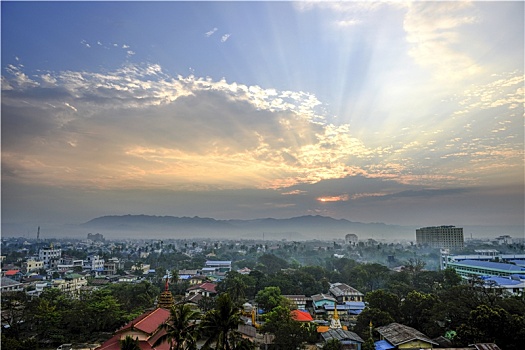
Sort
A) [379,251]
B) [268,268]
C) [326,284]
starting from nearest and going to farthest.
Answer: [326,284], [268,268], [379,251]

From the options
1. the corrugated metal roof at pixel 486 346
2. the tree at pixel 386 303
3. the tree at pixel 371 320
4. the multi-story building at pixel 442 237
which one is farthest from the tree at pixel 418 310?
the multi-story building at pixel 442 237

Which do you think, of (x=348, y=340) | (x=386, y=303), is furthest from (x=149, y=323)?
(x=386, y=303)

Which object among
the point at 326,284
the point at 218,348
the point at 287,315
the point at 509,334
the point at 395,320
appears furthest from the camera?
the point at 326,284

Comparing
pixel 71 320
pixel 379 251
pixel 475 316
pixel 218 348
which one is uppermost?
pixel 218 348

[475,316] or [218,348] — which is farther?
[475,316]

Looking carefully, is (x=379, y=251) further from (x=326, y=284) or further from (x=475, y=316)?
(x=475, y=316)

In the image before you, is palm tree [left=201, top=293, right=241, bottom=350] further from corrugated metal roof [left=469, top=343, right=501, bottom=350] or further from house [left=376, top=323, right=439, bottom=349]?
corrugated metal roof [left=469, top=343, right=501, bottom=350]

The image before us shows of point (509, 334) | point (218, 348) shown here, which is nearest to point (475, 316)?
point (509, 334)
